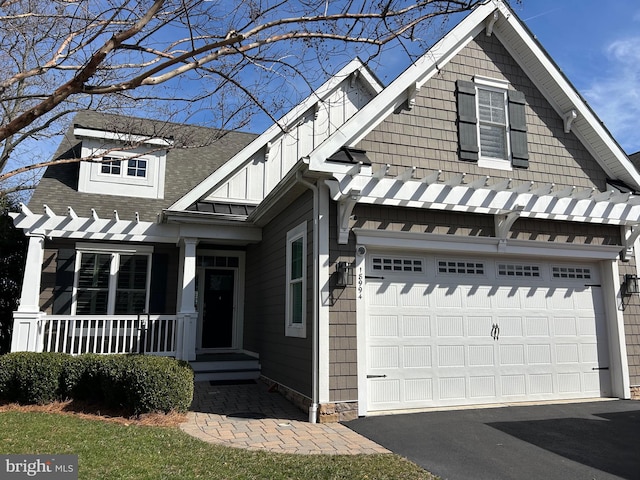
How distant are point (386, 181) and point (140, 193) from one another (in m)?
6.91

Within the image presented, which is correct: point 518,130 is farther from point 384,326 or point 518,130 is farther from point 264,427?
point 264,427

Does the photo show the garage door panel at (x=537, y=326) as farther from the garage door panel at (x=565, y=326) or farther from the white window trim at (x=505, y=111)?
the white window trim at (x=505, y=111)

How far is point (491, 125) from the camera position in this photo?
27.1 ft

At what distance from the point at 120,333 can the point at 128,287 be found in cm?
102

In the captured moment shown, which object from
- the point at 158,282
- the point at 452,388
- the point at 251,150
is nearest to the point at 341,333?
the point at 452,388

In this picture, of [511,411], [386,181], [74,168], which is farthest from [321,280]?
[74,168]

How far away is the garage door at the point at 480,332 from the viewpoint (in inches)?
278

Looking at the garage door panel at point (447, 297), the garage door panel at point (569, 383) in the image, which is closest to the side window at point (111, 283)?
the garage door panel at point (447, 297)

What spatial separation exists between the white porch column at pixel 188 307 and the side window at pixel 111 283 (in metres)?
1.60

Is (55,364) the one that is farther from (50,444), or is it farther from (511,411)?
(511,411)

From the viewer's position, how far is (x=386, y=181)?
680 cm

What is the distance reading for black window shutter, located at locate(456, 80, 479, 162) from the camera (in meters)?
7.92

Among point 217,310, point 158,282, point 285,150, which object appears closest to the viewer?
point 158,282

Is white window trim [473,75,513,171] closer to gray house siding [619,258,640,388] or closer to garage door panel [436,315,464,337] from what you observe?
garage door panel [436,315,464,337]
